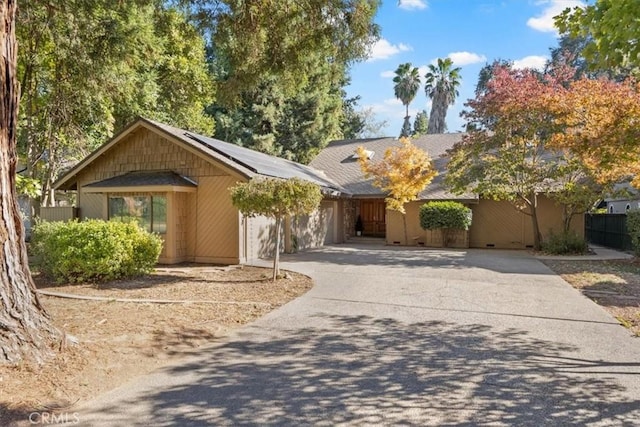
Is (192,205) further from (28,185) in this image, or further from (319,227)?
(319,227)

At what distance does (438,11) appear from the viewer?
9.09 m

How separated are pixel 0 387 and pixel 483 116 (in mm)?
15653

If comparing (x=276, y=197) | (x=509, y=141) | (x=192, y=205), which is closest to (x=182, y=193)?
(x=192, y=205)

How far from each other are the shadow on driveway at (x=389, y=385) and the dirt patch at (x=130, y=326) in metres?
0.50

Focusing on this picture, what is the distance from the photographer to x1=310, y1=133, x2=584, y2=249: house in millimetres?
18453

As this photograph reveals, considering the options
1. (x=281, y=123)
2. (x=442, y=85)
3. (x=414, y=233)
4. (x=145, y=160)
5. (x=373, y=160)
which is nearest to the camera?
(x=145, y=160)

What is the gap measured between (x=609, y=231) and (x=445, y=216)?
699cm

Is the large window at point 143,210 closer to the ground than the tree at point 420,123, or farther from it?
closer to the ground

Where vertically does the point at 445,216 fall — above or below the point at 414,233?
above

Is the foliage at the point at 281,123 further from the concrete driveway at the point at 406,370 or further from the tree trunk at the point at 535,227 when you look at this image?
the concrete driveway at the point at 406,370

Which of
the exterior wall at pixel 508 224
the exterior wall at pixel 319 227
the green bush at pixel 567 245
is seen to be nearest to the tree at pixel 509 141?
the green bush at pixel 567 245

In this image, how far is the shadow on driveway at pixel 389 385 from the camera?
3592 mm

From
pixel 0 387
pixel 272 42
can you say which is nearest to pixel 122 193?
pixel 272 42

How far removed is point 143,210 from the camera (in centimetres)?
1354
